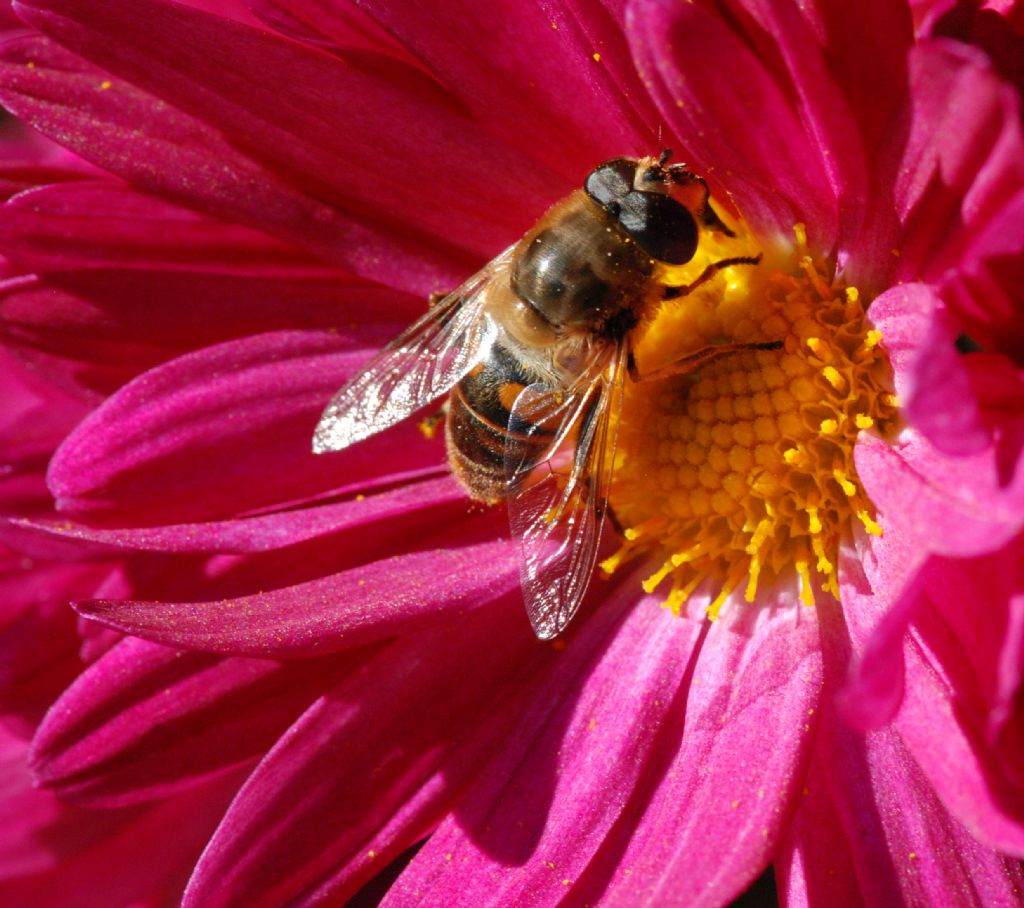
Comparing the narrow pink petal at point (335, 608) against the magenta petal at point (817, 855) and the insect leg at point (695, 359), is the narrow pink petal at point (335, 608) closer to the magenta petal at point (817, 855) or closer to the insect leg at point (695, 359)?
the insect leg at point (695, 359)

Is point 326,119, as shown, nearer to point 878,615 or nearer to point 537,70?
point 537,70

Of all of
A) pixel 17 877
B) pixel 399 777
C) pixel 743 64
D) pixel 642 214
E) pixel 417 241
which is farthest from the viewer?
pixel 17 877

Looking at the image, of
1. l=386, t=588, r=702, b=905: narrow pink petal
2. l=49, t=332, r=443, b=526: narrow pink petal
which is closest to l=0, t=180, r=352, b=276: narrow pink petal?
l=49, t=332, r=443, b=526: narrow pink petal

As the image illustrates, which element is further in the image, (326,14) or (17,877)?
(17,877)

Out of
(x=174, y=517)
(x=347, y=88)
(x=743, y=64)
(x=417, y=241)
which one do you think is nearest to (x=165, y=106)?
(x=347, y=88)

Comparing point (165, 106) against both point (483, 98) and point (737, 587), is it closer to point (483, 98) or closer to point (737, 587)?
point (483, 98)

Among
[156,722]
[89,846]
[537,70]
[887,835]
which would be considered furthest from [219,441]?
[887,835]

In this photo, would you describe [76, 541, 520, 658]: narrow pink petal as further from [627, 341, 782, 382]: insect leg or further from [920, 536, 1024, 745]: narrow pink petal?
[920, 536, 1024, 745]: narrow pink petal
